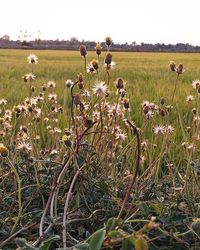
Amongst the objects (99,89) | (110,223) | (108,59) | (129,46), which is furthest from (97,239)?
(129,46)

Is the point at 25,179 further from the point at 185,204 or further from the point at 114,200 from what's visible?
the point at 185,204

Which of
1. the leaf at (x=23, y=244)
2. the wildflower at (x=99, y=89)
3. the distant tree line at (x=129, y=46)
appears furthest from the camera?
the distant tree line at (x=129, y=46)

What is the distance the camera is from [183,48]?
4216 centimetres

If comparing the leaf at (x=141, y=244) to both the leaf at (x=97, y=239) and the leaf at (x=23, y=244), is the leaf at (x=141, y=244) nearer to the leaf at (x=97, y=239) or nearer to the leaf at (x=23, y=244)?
the leaf at (x=97, y=239)

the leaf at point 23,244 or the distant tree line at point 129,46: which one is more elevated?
the leaf at point 23,244

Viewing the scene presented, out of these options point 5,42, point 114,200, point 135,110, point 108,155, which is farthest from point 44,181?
point 5,42

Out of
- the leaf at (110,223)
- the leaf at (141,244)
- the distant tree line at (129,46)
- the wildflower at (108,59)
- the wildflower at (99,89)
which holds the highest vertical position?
the wildflower at (108,59)

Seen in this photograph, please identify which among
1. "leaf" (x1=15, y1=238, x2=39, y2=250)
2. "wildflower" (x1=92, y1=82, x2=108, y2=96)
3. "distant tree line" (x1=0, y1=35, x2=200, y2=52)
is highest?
"wildflower" (x1=92, y1=82, x2=108, y2=96)

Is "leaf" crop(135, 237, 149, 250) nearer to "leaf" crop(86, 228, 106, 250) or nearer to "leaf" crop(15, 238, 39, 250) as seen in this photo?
"leaf" crop(86, 228, 106, 250)

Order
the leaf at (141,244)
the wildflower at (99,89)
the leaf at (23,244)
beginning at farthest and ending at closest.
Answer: the wildflower at (99,89) → the leaf at (23,244) → the leaf at (141,244)

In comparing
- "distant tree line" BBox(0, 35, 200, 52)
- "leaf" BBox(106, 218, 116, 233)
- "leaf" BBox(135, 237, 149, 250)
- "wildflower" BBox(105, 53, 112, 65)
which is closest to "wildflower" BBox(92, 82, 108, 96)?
"wildflower" BBox(105, 53, 112, 65)

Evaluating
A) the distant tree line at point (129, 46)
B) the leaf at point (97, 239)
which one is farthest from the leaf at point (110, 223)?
the distant tree line at point (129, 46)

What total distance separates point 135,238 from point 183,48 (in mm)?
42662

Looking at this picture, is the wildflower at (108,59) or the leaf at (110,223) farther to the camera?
the wildflower at (108,59)
